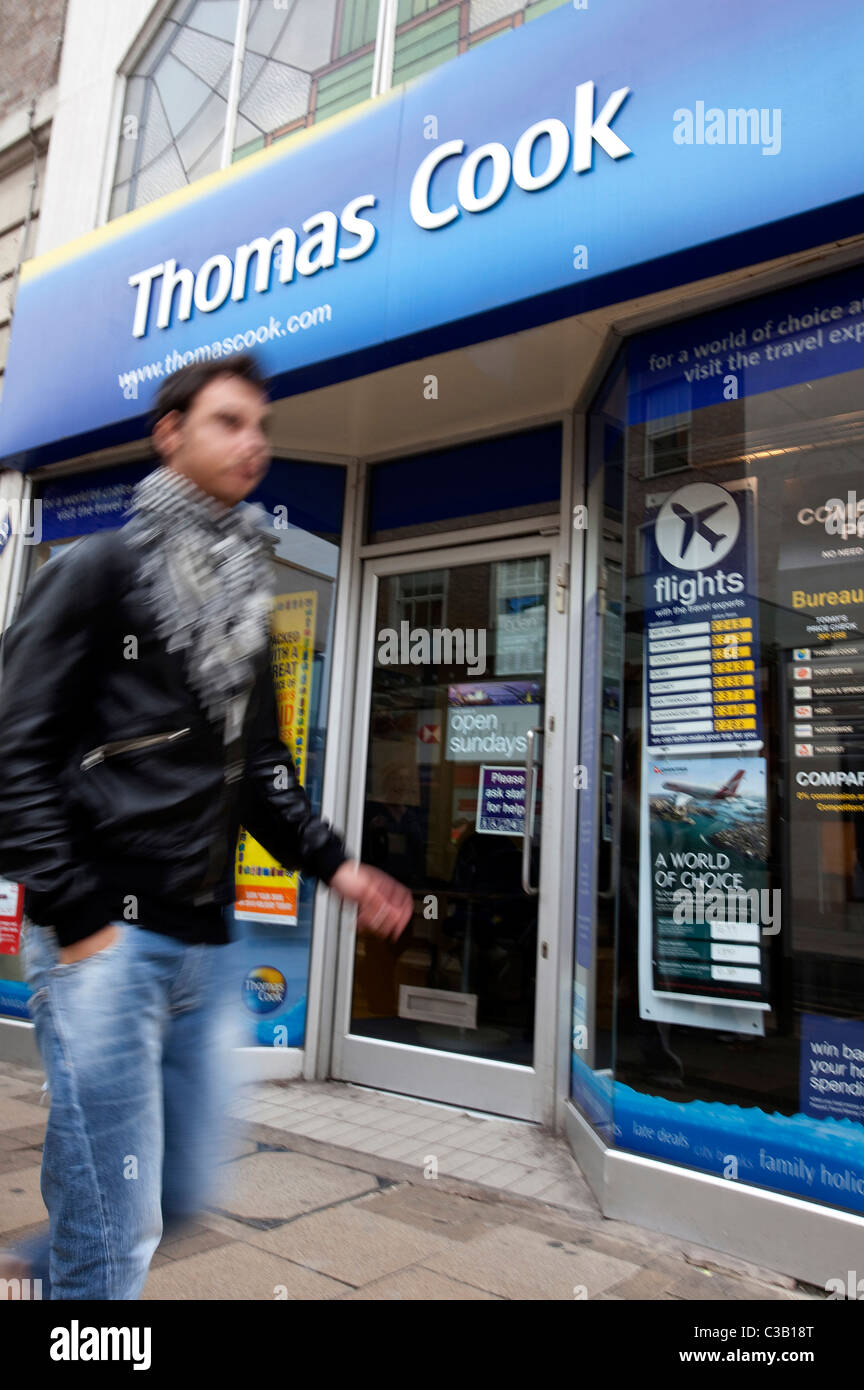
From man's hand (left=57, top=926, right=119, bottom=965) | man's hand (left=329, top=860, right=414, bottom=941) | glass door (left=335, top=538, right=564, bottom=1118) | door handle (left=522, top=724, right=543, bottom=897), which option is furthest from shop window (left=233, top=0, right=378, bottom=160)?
man's hand (left=57, top=926, right=119, bottom=965)

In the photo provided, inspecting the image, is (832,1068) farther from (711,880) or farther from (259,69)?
(259,69)

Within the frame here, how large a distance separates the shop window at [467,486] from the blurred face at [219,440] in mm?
3229

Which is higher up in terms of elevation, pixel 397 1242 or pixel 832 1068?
pixel 832 1068

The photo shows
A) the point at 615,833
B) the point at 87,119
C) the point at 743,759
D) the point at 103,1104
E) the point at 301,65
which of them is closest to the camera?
the point at 103,1104

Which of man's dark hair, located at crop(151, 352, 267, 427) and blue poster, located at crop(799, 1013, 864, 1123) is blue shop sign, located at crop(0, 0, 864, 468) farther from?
blue poster, located at crop(799, 1013, 864, 1123)

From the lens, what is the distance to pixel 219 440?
1.70 metres

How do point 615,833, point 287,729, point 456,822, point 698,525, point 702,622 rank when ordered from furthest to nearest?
point 287,729
point 456,822
point 615,833
point 698,525
point 702,622

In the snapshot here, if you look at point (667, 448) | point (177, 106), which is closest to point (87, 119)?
point (177, 106)

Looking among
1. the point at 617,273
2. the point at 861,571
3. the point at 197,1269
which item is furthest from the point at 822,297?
the point at 197,1269

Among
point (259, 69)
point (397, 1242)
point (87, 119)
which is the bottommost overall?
point (397, 1242)

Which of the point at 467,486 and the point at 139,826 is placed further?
the point at 467,486

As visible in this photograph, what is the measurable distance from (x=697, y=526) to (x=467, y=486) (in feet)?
5.74

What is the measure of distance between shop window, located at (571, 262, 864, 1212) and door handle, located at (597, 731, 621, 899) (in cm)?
3

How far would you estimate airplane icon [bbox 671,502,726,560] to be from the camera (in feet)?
11.9
